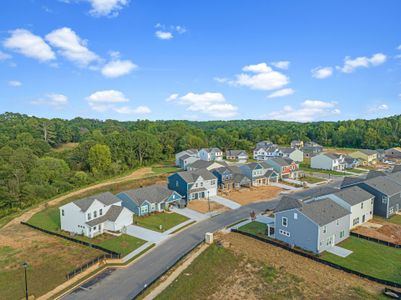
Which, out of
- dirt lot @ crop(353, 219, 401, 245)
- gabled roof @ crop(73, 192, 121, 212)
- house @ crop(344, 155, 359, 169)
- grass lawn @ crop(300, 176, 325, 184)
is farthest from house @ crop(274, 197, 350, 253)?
house @ crop(344, 155, 359, 169)

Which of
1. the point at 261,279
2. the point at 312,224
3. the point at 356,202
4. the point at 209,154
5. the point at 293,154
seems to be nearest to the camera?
the point at 261,279

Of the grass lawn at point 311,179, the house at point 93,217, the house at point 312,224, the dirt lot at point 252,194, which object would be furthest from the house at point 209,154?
the house at point 312,224

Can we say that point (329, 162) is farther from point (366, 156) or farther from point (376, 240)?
point (376, 240)

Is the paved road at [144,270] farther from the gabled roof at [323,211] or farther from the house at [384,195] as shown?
the house at [384,195]

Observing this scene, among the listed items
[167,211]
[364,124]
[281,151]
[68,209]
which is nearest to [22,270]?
[68,209]

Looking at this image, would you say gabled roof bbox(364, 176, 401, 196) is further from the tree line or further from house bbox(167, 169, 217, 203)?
the tree line

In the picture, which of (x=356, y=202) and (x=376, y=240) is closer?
(x=376, y=240)

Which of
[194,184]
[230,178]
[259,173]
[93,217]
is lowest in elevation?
[93,217]

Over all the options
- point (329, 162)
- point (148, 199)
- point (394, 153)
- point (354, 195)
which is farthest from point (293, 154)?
point (148, 199)
